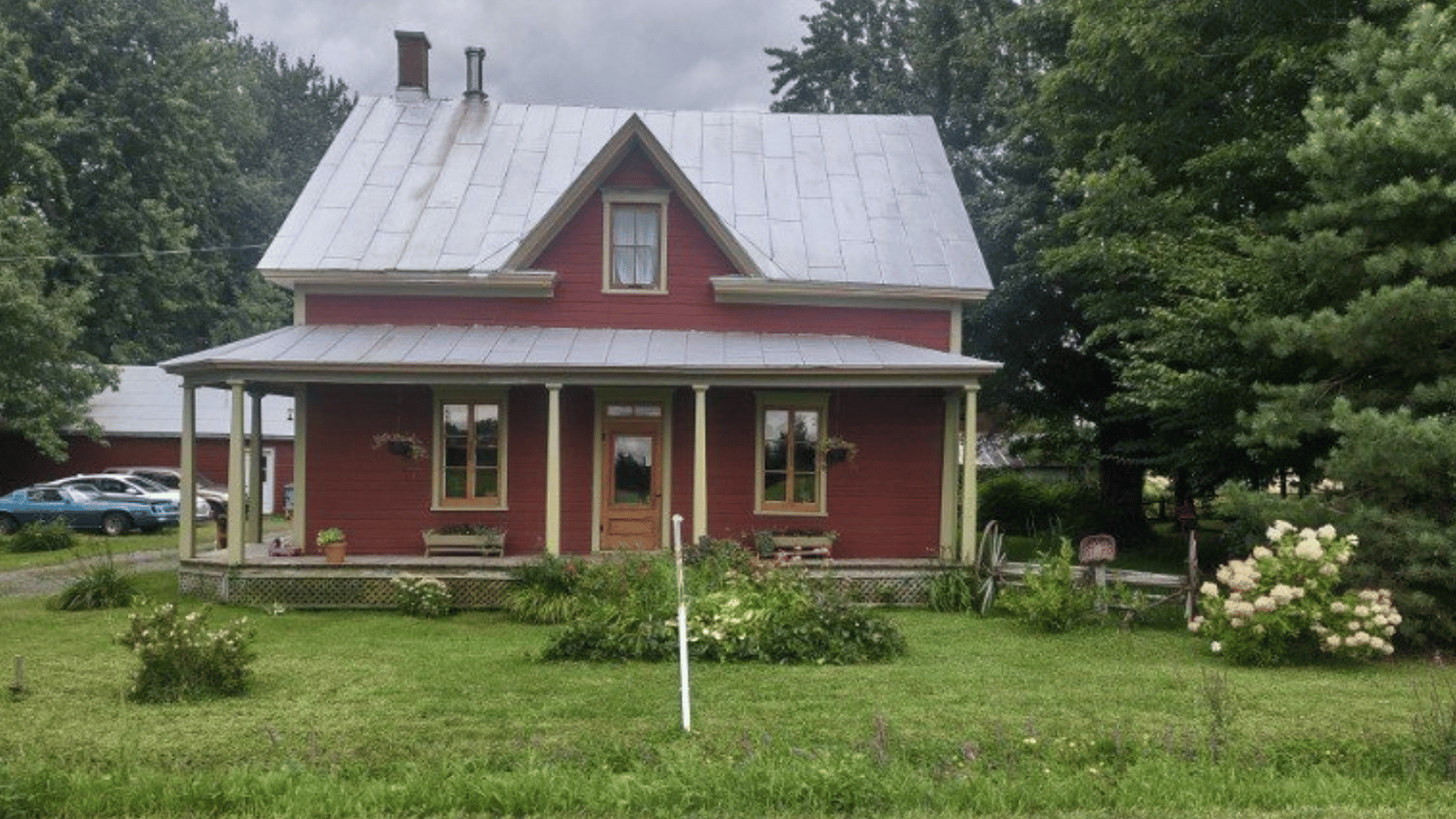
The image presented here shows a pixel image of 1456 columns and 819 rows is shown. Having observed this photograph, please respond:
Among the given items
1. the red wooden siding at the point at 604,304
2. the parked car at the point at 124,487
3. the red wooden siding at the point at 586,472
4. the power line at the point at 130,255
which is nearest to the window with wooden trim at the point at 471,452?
the red wooden siding at the point at 586,472

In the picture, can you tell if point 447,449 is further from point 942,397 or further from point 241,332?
point 241,332

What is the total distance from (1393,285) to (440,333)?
12406 millimetres

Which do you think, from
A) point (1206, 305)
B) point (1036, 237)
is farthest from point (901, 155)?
point (1206, 305)

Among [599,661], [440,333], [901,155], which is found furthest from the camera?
[901,155]

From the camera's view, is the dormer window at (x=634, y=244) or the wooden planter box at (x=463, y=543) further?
the dormer window at (x=634, y=244)

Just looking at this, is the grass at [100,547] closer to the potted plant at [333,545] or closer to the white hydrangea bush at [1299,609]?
the potted plant at [333,545]

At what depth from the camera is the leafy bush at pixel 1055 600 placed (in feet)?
44.2

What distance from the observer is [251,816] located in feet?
22.4

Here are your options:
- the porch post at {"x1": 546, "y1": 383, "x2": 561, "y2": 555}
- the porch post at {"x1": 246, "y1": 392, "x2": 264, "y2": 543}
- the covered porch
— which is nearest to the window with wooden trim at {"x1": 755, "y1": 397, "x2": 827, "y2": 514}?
the covered porch

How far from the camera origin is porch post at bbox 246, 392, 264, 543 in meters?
18.9

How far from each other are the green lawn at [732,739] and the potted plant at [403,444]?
5182 mm

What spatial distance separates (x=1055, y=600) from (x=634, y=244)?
8.49 metres

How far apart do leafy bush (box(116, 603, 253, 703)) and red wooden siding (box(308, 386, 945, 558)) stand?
24.7 ft

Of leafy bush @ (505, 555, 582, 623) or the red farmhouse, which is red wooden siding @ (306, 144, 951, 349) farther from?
leafy bush @ (505, 555, 582, 623)
